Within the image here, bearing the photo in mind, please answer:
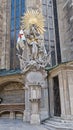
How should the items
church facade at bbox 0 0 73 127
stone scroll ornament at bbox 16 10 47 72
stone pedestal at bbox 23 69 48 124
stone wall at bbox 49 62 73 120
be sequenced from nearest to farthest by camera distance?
stone wall at bbox 49 62 73 120, church facade at bbox 0 0 73 127, stone pedestal at bbox 23 69 48 124, stone scroll ornament at bbox 16 10 47 72

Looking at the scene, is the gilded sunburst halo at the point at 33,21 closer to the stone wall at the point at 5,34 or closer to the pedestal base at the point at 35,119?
the pedestal base at the point at 35,119

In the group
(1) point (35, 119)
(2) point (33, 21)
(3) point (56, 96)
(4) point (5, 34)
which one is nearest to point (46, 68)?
(3) point (56, 96)

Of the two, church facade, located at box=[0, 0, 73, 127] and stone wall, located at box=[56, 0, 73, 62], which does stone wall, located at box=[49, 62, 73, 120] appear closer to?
church facade, located at box=[0, 0, 73, 127]

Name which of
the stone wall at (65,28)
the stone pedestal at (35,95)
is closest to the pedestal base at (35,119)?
the stone pedestal at (35,95)

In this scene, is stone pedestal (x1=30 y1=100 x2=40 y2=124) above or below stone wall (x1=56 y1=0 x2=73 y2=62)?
below

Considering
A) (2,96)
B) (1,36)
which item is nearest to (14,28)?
(1,36)

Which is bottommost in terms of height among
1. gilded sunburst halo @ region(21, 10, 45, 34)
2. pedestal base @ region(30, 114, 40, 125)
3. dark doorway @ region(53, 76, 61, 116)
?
pedestal base @ region(30, 114, 40, 125)

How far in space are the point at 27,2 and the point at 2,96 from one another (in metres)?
9.47

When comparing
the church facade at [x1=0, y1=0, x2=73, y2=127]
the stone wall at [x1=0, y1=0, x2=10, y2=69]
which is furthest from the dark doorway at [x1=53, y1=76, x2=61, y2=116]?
the stone wall at [x1=0, y1=0, x2=10, y2=69]

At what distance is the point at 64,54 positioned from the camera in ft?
53.6

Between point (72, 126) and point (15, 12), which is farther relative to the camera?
point (15, 12)

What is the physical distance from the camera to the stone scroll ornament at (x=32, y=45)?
989 cm

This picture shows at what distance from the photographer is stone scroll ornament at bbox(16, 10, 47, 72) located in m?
9.89

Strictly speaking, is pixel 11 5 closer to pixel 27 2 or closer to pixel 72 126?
pixel 27 2
